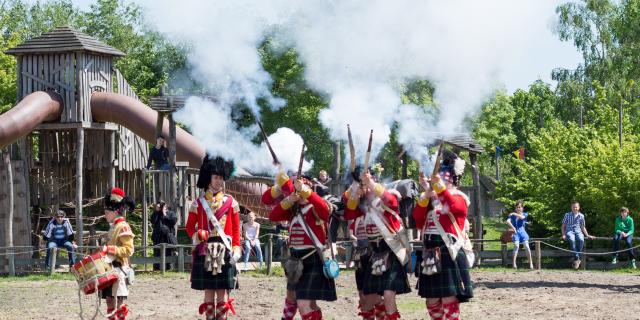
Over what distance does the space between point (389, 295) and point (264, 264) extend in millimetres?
13839

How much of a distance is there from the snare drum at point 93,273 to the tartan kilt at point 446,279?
11.6 feet

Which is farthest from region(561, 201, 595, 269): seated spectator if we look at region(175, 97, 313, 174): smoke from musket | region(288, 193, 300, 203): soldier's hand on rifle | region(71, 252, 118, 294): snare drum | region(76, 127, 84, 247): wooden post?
region(71, 252, 118, 294): snare drum

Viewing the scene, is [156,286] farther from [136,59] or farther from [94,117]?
[136,59]

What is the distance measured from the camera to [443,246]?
40.4 feet

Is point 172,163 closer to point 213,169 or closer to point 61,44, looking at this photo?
point 61,44

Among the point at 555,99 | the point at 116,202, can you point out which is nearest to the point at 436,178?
the point at 116,202

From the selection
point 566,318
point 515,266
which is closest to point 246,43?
point 566,318

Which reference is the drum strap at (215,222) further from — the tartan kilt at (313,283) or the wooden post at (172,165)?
the wooden post at (172,165)

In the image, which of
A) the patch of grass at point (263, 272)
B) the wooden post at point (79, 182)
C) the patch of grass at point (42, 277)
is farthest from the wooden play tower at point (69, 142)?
the patch of grass at point (263, 272)

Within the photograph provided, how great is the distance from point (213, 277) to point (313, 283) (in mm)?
1210

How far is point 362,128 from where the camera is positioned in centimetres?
1436

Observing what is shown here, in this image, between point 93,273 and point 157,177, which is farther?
point 157,177

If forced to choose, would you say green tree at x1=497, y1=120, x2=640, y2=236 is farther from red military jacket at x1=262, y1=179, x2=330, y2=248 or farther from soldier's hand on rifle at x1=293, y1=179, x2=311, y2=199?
soldier's hand on rifle at x1=293, y1=179, x2=311, y2=199

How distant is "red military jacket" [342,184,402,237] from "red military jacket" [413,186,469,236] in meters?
0.29
